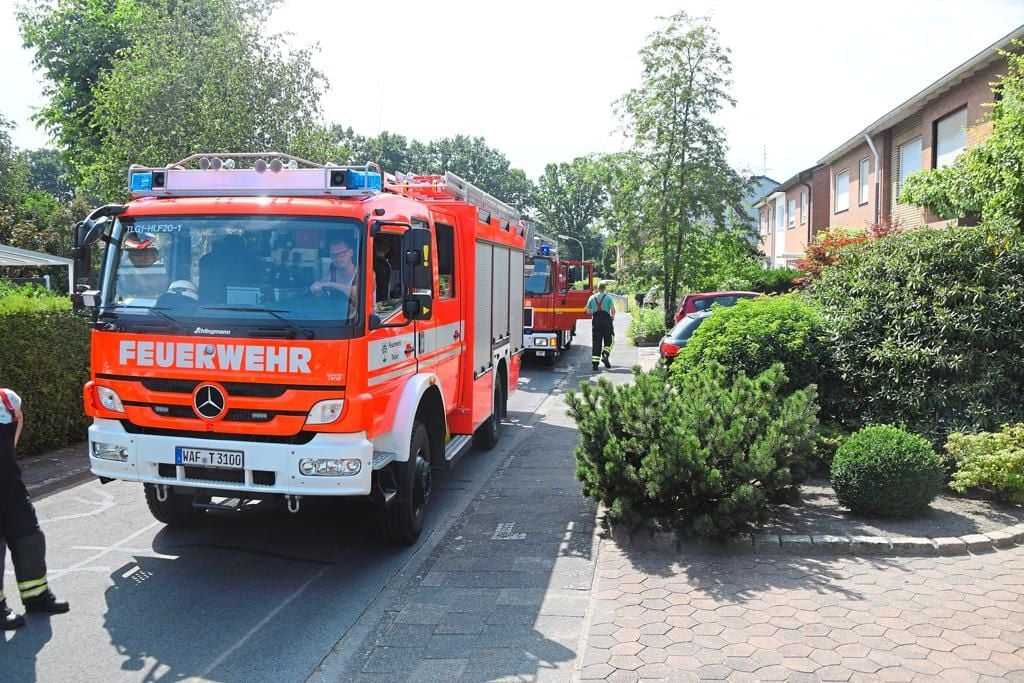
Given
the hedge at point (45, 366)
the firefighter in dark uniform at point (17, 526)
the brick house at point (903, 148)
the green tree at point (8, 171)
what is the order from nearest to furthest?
1. the firefighter in dark uniform at point (17, 526)
2. the hedge at point (45, 366)
3. the brick house at point (903, 148)
4. the green tree at point (8, 171)

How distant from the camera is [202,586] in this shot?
5.51 metres

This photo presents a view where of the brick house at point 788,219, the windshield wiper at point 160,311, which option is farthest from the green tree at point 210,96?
the brick house at point 788,219

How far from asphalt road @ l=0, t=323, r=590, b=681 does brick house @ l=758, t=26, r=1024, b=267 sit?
10479 mm

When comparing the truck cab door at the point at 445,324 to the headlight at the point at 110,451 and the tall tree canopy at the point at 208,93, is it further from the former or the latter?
the tall tree canopy at the point at 208,93

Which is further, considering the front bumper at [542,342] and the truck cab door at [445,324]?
the front bumper at [542,342]

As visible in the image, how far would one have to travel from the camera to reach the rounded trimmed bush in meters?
6.21

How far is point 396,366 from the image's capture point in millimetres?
6102

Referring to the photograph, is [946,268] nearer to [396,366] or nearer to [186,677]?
[396,366]

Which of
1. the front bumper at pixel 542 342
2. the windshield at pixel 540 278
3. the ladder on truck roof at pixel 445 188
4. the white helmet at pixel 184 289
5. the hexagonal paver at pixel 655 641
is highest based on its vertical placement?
the ladder on truck roof at pixel 445 188

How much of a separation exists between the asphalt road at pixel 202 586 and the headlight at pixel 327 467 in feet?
2.82

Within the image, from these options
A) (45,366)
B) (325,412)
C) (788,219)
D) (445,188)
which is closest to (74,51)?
(45,366)

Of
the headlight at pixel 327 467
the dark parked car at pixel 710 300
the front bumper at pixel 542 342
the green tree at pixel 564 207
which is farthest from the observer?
the green tree at pixel 564 207

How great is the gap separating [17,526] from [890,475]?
19.9ft

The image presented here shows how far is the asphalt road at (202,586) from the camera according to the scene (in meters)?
4.43
